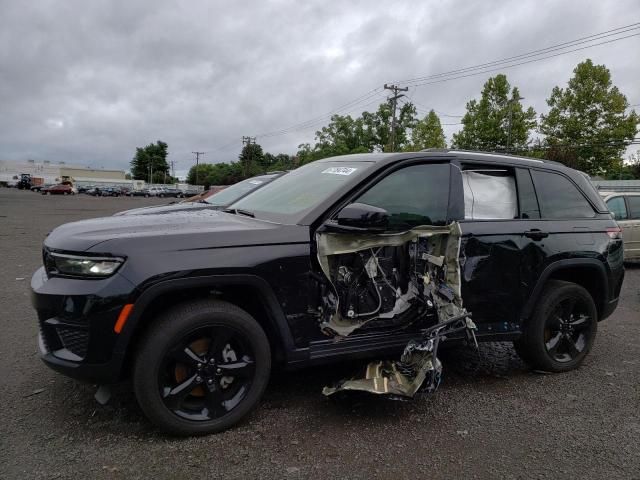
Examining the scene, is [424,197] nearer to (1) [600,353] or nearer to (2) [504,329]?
(2) [504,329]

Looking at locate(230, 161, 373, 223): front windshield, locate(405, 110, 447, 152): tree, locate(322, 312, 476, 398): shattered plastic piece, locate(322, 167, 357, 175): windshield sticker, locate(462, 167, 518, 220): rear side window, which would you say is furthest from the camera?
locate(405, 110, 447, 152): tree

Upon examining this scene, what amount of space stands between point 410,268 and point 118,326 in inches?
75.7

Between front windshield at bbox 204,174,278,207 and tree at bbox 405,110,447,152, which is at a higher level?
tree at bbox 405,110,447,152

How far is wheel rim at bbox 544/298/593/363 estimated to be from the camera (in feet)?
13.1

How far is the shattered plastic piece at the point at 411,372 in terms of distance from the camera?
9.83 feet

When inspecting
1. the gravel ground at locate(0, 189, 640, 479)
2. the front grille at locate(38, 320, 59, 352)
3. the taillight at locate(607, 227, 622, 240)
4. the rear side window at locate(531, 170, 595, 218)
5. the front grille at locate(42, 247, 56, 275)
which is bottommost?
the gravel ground at locate(0, 189, 640, 479)

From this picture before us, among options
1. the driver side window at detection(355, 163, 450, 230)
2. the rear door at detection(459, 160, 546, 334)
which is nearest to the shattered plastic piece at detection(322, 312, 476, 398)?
the rear door at detection(459, 160, 546, 334)

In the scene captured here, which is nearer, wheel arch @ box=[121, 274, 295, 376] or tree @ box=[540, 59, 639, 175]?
wheel arch @ box=[121, 274, 295, 376]

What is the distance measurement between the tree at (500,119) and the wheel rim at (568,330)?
1346 inches

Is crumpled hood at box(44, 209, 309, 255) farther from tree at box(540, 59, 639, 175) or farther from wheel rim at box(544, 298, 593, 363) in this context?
tree at box(540, 59, 639, 175)

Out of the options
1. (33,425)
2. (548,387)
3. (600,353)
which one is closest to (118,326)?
(33,425)

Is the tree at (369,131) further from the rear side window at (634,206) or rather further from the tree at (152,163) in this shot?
the tree at (152,163)

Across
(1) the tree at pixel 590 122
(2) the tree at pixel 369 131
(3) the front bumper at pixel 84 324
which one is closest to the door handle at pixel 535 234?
(3) the front bumper at pixel 84 324

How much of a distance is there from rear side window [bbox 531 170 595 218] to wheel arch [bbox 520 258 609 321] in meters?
0.42
